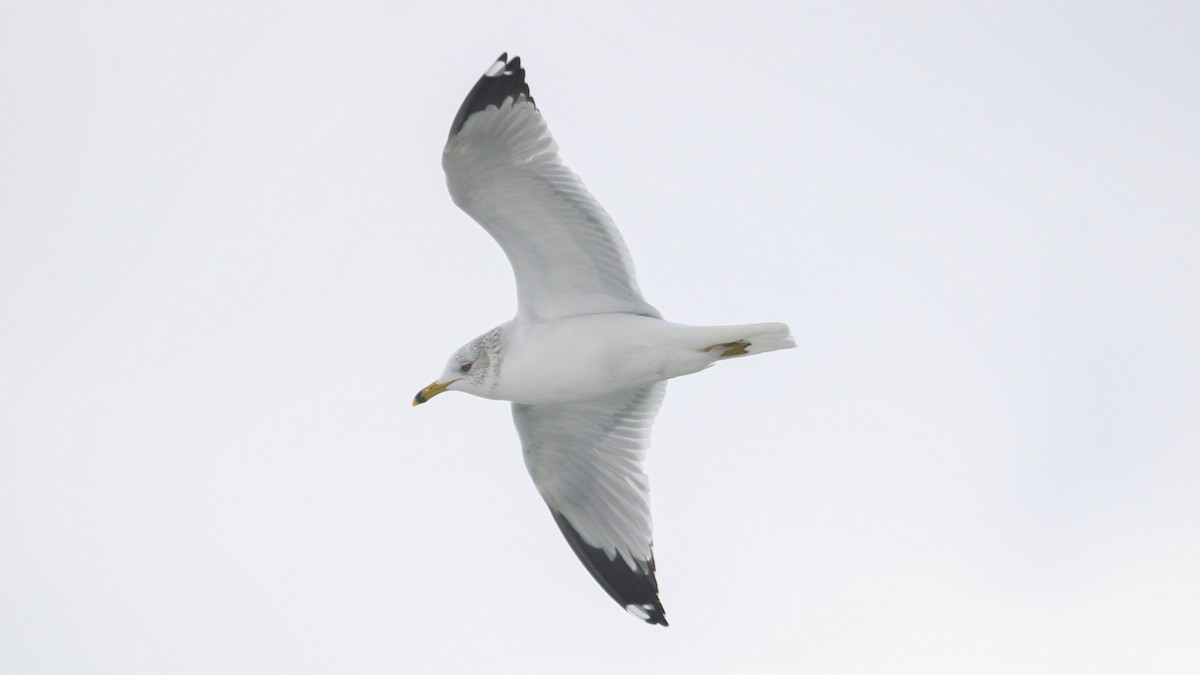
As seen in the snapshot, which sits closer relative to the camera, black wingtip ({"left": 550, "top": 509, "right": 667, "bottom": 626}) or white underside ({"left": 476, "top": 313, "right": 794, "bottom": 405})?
white underside ({"left": 476, "top": 313, "right": 794, "bottom": 405})

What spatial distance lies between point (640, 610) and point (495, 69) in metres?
3.05

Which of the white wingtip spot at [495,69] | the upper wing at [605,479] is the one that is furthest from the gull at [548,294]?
the upper wing at [605,479]

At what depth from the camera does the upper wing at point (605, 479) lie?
803 cm

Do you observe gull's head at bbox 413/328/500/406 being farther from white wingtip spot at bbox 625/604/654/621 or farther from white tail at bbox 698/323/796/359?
white wingtip spot at bbox 625/604/654/621

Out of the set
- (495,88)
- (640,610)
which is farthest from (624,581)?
(495,88)

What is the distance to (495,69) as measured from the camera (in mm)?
6922

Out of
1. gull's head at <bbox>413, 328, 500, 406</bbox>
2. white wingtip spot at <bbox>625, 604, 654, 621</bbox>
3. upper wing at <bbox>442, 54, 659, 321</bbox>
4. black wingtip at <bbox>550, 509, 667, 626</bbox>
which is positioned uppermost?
upper wing at <bbox>442, 54, 659, 321</bbox>

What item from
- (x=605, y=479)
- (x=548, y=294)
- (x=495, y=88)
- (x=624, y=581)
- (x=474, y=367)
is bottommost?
(x=624, y=581)

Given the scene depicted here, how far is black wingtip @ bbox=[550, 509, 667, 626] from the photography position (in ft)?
26.3

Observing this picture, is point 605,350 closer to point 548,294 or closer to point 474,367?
point 548,294

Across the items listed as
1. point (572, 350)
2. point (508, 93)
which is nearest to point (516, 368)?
point (572, 350)

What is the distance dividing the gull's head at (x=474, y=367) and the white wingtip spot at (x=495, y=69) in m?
1.30

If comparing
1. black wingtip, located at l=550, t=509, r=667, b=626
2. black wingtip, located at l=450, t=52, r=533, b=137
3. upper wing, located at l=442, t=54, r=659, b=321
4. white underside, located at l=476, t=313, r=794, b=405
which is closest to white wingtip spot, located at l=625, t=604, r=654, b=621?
black wingtip, located at l=550, t=509, r=667, b=626

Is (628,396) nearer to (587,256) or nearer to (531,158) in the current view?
(587,256)
